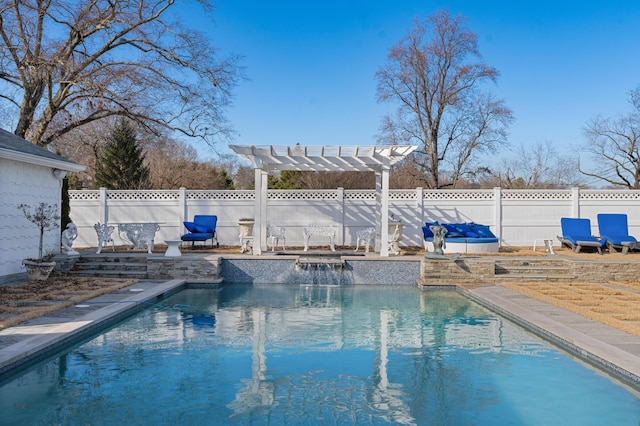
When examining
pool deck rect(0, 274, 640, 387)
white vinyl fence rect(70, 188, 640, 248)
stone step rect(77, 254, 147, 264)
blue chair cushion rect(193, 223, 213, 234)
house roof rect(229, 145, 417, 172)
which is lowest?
pool deck rect(0, 274, 640, 387)

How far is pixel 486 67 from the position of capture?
935 inches

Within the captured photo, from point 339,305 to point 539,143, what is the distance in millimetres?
27402

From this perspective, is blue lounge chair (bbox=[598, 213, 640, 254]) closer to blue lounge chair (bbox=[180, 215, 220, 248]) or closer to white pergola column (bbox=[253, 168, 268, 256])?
white pergola column (bbox=[253, 168, 268, 256])

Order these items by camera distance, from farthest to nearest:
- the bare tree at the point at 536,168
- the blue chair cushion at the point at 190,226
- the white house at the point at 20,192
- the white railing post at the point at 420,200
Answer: the bare tree at the point at 536,168 → the white railing post at the point at 420,200 → the blue chair cushion at the point at 190,226 → the white house at the point at 20,192

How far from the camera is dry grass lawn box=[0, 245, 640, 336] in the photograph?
6.54m

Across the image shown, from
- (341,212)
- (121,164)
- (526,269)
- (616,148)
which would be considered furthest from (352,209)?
(616,148)

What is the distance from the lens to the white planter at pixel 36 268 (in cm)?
945

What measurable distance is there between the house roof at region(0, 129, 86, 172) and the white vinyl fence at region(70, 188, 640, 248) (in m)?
3.71

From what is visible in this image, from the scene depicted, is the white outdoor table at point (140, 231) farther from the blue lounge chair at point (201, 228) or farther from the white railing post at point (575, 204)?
the white railing post at point (575, 204)

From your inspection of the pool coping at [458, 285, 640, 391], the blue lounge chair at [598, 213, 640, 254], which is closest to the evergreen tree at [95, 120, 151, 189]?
the blue lounge chair at [598, 213, 640, 254]

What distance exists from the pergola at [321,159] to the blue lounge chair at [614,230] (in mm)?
6053

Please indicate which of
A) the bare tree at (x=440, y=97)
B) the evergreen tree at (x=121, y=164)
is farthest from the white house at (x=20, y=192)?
the bare tree at (x=440, y=97)

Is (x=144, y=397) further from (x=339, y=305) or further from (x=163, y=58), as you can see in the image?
(x=163, y=58)

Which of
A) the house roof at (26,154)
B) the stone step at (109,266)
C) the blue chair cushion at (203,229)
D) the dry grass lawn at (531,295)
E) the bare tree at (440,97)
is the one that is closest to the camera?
the dry grass lawn at (531,295)
